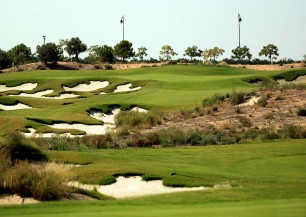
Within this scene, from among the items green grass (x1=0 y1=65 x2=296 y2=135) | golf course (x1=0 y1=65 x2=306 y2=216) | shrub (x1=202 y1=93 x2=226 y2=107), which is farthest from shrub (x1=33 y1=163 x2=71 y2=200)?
shrub (x1=202 y1=93 x2=226 y2=107)

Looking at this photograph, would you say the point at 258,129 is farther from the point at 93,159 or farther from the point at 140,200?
the point at 140,200

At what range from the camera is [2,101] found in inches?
2181

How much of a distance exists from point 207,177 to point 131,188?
2621mm

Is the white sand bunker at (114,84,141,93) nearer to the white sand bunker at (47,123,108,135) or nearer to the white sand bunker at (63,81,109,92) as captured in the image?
the white sand bunker at (63,81,109,92)

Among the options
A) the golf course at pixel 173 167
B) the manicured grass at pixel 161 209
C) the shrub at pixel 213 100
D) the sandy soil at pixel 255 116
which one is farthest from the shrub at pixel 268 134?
the manicured grass at pixel 161 209

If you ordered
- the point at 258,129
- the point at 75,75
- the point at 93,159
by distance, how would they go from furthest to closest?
the point at 75,75 → the point at 258,129 → the point at 93,159

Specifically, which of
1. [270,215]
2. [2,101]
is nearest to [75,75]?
[2,101]

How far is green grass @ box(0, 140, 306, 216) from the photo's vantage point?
1264 cm

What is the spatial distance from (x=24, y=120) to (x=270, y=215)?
3208 centimetres

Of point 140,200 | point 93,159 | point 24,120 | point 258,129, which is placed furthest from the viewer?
point 24,120

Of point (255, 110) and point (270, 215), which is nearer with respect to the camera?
point (270, 215)

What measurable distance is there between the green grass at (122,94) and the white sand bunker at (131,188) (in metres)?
19.5

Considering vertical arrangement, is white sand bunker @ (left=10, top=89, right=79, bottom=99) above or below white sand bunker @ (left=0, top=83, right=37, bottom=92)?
below

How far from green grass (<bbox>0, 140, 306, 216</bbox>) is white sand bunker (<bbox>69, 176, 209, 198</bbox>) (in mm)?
383
